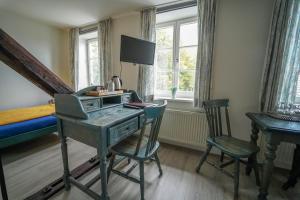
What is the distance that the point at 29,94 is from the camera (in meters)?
3.33

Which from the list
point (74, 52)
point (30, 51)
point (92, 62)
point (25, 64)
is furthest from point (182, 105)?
point (30, 51)

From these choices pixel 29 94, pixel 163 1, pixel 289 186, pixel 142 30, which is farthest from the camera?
pixel 29 94

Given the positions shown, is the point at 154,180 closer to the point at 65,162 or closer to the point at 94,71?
the point at 65,162

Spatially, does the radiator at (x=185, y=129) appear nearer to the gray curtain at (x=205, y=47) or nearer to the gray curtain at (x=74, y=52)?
the gray curtain at (x=205, y=47)

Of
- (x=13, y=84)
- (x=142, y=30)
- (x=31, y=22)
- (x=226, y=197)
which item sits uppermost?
(x=31, y=22)

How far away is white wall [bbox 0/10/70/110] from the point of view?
2908 millimetres

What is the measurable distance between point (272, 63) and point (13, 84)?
4.50 meters

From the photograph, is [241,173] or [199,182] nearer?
[199,182]

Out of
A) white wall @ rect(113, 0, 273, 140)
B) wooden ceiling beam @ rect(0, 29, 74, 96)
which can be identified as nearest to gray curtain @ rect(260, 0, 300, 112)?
white wall @ rect(113, 0, 273, 140)

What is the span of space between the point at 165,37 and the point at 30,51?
2.95 meters

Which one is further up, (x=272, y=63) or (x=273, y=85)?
(x=272, y=63)

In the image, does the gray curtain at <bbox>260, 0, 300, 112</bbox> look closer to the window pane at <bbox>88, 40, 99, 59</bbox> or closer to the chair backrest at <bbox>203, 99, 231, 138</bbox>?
the chair backrest at <bbox>203, 99, 231, 138</bbox>

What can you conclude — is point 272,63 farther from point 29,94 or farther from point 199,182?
point 29,94

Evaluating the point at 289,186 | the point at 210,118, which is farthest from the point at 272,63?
the point at 289,186
